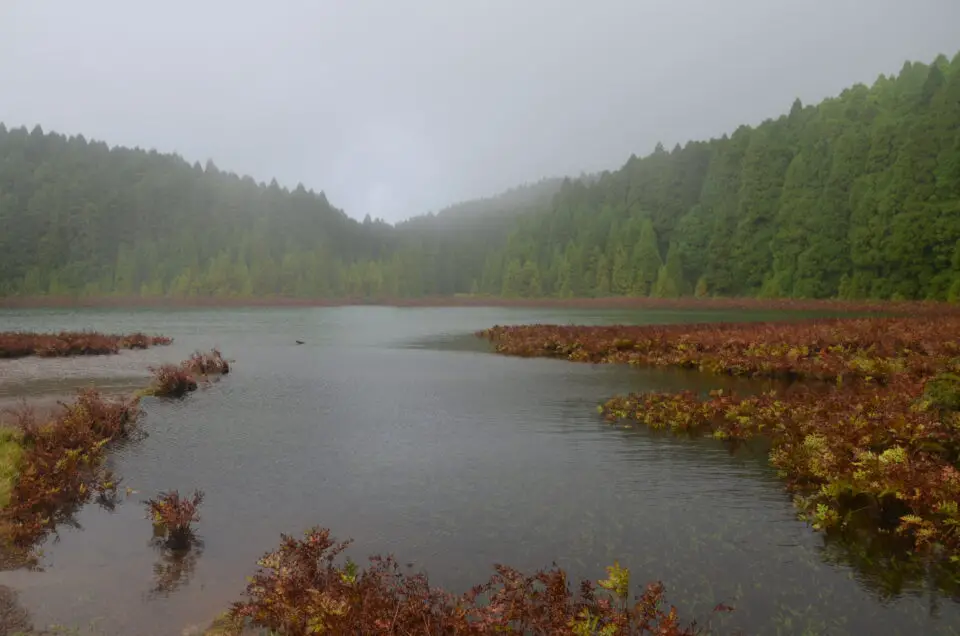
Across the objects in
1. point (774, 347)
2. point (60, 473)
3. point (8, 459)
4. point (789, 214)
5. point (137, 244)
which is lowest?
point (60, 473)

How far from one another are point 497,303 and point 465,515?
117 metres

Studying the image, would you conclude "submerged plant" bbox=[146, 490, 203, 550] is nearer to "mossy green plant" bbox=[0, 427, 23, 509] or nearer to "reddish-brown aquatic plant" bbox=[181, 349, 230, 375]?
"mossy green plant" bbox=[0, 427, 23, 509]

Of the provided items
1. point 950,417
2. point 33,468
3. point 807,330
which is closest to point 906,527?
point 950,417

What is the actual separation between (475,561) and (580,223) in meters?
135

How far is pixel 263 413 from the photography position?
18.4 metres

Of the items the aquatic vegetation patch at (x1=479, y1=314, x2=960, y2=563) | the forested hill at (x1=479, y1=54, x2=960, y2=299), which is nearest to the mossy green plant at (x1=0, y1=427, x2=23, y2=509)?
the aquatic vegetation patch at (x1=479, y1=314, x2=960, y2=563)

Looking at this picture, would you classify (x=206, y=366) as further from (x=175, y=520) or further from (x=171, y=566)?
(x=171, y=566)

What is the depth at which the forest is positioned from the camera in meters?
70.9

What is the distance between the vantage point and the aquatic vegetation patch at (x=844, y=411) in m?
9.29

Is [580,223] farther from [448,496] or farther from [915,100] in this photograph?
[448,496]

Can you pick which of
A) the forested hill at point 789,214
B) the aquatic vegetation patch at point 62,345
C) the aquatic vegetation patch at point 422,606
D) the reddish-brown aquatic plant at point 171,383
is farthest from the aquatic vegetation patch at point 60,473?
the forested hill at point 789,214

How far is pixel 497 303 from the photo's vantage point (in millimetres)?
126188

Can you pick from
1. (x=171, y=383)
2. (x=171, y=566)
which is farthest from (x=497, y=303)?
(x=171, y=566)

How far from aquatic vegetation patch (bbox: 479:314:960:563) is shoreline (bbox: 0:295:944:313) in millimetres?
36570
